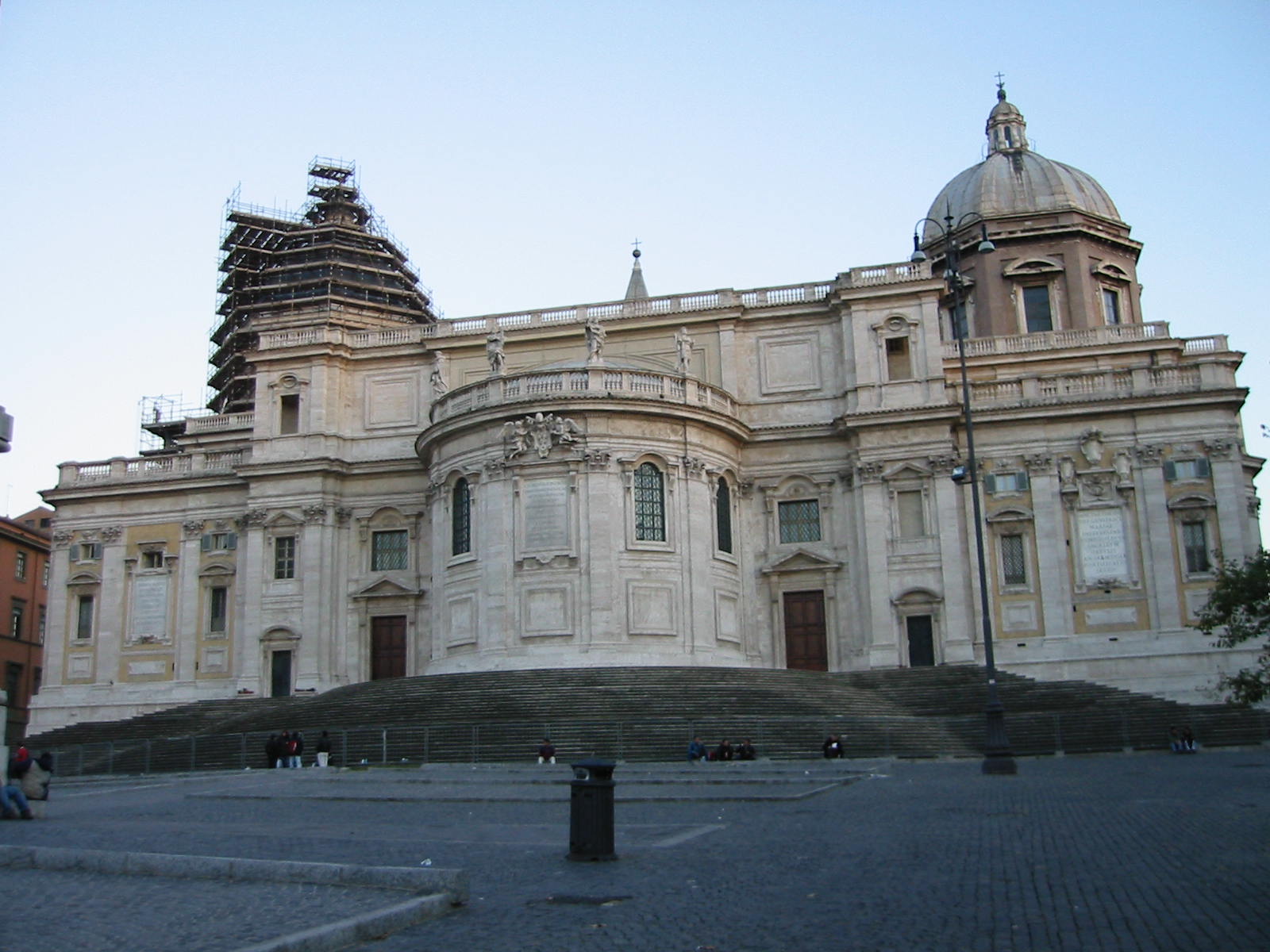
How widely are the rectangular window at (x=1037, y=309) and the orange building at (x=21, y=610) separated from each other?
4605cm

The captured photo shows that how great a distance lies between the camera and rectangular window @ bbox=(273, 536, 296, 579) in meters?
48.2

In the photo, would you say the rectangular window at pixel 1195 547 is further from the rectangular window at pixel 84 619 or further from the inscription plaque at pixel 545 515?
the rectangular window at pixel 84 619

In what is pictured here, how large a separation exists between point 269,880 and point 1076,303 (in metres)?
50.3

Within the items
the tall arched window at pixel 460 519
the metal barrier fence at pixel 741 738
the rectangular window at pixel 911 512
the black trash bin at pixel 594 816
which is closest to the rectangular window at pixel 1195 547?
the metal barrier fence at pixel 741 738

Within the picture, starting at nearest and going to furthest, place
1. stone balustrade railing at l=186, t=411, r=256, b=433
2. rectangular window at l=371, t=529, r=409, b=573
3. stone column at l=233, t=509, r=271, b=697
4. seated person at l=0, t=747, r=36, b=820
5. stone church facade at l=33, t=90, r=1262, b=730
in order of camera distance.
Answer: seated person at l=0, t=747, r=36, b=820 < stone church facade at l=33, t=90, r=1262, b=730 < stone column at l=233, t=509, r=271, b=697 < rectangular window at l=371, t=529, r=409, b=573 < stone balustrade railing at l=186, t=411, r=256, b=433

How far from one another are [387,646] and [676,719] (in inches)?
709

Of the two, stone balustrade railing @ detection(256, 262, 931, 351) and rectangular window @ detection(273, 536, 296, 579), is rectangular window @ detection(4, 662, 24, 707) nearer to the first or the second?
rectangular window @ detection(273, 536, 296, 579)

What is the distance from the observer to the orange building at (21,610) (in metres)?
60.2

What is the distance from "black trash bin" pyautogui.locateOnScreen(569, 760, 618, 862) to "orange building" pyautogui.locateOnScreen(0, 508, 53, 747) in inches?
2092

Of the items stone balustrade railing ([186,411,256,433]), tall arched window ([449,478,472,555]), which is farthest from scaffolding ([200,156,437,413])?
tall arched window ([449,478,472,555])

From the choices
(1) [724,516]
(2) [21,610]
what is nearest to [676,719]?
(1) [724,516]

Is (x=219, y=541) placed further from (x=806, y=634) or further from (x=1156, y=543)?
(x=1156, y=543)

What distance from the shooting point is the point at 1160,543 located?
42.4m

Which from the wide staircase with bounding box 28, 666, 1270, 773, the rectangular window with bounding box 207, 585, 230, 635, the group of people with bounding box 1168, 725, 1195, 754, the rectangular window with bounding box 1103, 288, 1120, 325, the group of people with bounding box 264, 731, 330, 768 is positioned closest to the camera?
the group of people with bounding box 1168, 725, 1195, 754
